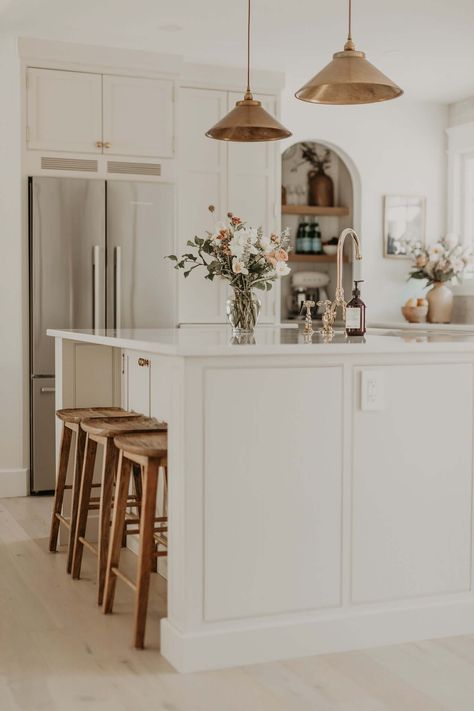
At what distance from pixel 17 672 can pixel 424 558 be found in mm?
1371

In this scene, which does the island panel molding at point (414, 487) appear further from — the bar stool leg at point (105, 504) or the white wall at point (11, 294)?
the white wall at point (11, 294)

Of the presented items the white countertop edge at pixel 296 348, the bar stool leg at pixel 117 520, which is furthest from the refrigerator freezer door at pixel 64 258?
the bar stool leg at pixel 117 520

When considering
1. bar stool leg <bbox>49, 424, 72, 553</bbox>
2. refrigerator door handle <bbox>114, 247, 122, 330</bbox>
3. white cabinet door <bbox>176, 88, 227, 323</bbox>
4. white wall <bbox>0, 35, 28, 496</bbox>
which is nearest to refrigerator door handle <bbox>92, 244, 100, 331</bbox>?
refrigerator door handle <bbox>114, 247, 122, 330</bbox>

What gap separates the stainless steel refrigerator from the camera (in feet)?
→ 18.5

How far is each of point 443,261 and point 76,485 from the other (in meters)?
3.69

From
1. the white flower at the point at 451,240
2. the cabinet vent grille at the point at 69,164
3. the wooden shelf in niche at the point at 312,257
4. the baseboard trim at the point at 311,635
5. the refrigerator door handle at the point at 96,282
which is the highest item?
the cabinet vent grille at the point at 69,164

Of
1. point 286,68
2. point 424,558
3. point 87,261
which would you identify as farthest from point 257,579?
point 286,68

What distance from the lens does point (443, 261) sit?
22.3 feet

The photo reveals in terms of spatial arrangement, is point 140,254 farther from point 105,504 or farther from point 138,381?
point 105,504

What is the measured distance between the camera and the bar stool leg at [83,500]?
12.6 feet

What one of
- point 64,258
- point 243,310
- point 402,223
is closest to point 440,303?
point 402,223

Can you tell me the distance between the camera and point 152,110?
19.2ft

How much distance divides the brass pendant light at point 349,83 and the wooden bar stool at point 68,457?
152 centimetres

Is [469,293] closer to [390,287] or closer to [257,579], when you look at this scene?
[390,287]
